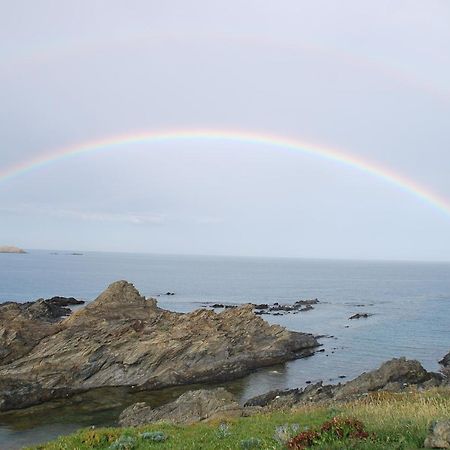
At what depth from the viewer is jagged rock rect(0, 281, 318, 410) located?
46844 millimetres

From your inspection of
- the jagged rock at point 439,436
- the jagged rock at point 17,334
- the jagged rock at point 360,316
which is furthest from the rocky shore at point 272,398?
the jagged rock at point 360,316

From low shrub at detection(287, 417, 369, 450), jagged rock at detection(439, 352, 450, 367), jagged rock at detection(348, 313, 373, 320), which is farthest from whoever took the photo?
jagged rock at detection(348, 313, 373, 320)

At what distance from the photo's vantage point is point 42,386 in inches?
1767

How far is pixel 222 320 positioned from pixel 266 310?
149ft

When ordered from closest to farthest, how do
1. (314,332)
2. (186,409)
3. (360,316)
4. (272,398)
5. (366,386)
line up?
(186,409) → (366,386) → (272,398) → (314,332) → (360,316)

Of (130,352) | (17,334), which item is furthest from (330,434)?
(17,334)

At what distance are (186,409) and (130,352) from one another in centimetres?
1955

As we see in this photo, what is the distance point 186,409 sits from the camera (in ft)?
114

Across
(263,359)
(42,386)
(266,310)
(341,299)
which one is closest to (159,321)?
(263,359)

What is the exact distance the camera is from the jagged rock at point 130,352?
4684cm

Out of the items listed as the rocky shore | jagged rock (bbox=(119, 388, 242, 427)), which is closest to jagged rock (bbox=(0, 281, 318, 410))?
the rocky shore

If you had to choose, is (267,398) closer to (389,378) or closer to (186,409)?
(186,409)

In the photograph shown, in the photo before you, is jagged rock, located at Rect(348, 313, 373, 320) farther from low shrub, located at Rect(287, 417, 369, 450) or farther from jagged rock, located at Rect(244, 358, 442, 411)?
low shrub, located at Rect(287, 417, 369, 450)

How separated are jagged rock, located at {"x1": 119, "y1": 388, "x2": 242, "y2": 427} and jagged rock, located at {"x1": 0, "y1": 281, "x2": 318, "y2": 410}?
1217 cm
